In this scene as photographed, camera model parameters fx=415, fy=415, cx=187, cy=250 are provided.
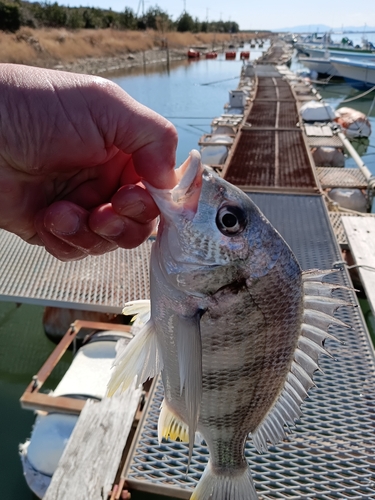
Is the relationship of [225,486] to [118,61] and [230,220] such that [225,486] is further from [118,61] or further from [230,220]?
[118,61]

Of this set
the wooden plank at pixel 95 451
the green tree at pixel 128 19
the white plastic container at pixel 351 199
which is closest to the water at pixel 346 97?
the white plastic container at pixel 351 199

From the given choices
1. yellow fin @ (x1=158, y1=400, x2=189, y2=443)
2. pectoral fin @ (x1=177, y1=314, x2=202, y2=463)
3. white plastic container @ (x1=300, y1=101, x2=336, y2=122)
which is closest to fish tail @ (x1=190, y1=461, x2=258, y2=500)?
yellow fin @ (x1=158, y1=400, x2=189, y2=443)

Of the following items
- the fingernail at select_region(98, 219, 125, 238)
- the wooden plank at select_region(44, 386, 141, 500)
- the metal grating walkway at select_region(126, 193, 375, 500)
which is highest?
the fingernail at select_region(98, 219, 125, 238)

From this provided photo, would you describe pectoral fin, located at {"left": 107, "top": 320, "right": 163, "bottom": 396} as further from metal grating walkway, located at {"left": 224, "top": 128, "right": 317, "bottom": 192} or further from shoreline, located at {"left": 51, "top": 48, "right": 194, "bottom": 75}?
shoreline, located at {"left": 51, "top": 48, "right": 194, "bottom": 75}

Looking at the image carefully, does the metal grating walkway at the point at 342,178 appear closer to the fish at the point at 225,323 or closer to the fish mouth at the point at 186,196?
the fish at the point at 225,323

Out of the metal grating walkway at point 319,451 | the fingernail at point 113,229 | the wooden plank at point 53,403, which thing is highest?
the fingernail at point 113,229
